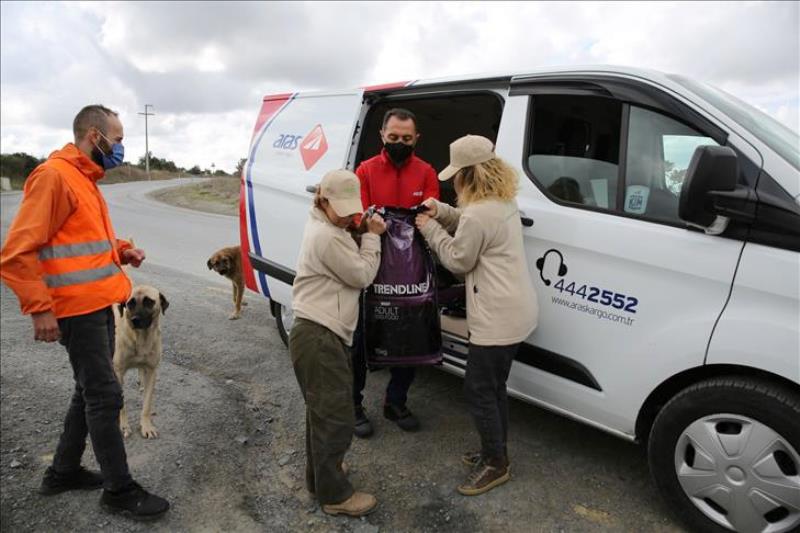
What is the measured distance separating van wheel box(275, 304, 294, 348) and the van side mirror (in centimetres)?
311

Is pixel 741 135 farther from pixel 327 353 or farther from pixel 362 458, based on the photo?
pixel 362 458

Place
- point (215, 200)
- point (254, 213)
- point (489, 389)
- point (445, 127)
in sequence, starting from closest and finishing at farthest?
1. point (489, 389)
2. point (254, 213)
3. point (445, 127)
4. point (215, 200)

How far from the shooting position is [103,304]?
2.54 m

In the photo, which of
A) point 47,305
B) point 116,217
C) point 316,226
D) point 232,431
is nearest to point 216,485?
point 232,431

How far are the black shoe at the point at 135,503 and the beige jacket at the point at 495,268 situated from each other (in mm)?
1688

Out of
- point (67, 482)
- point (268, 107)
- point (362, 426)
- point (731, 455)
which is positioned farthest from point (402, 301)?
point (268, 107)

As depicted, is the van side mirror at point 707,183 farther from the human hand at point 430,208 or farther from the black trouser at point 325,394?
the black trouser at point 325,394

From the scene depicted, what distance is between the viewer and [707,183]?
84.4 inches

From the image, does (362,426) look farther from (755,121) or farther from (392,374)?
(755,121)

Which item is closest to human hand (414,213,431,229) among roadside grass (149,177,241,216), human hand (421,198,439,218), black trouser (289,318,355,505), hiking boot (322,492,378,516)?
human hand (421,198,439,218)

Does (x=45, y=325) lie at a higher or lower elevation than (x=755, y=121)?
lower

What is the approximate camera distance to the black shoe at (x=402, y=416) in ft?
11.4

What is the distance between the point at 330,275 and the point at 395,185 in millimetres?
1101

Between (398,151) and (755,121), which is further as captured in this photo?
(398,151)
